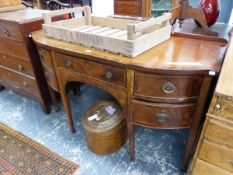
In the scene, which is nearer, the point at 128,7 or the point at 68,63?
the point at 68,63

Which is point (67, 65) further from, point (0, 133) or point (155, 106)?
point (0, 133)

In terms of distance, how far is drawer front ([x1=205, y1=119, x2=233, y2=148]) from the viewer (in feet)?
2.60

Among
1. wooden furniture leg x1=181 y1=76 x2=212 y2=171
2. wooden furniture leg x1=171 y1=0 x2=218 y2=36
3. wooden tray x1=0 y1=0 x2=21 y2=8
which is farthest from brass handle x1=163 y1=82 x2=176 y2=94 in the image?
wooden tray x1=0 y1=0 x2=21 y2=8

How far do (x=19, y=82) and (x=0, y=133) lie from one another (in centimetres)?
46

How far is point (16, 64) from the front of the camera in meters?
1.69

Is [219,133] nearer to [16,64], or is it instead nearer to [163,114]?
[163,114]

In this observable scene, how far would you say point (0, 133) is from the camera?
1676mm

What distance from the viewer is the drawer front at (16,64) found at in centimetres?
161

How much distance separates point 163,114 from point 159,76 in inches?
8.6

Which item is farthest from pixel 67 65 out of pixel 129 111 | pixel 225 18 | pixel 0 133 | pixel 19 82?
pixel 225 18

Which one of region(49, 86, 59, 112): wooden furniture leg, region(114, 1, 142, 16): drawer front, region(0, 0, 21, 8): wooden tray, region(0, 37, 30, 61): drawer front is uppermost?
region(0, 0, 21, 8): wooden tray

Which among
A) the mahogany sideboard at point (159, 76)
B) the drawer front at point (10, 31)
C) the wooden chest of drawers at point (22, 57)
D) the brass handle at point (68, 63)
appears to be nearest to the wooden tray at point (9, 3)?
the wooden chest of drawers at point (22, 57)

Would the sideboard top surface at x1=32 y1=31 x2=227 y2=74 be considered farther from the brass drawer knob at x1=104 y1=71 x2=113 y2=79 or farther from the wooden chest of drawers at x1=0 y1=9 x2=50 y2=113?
the wooden chest of drawers at x1=0 y1=9 x2=50 y2=113

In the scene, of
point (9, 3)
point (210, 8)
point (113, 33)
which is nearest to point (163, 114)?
point (113, 33)
